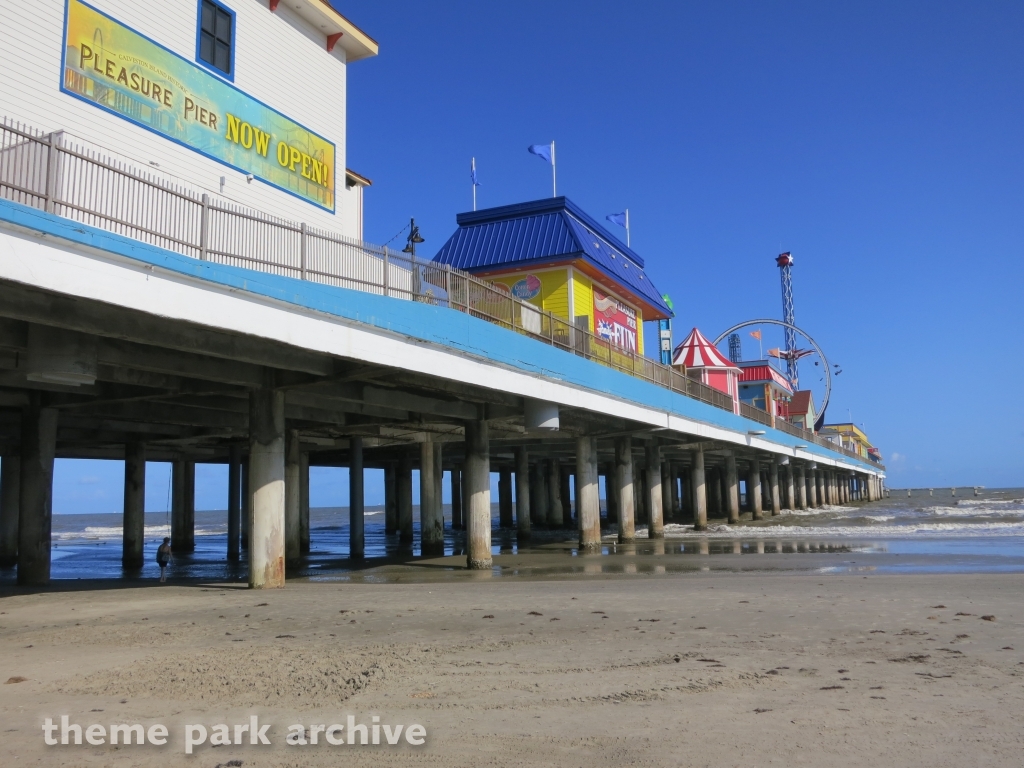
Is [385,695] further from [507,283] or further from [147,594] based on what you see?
[507,283]

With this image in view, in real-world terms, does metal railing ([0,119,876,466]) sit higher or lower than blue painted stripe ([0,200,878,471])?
higher

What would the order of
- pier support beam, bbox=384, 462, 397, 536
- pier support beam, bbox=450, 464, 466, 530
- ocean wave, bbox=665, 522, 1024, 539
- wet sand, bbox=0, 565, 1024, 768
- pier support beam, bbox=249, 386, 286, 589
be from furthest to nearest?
1. pier support beam, bbox=450, 464, 466, 530
2. pier support beam, bbox=384, 462, 397, 536
3. ocean wave, bbox=665, 522, 1024, 539
4. pier support beam, bbox=249, 386, 286, 589
5. wet sand, bbox=0, 565, 1024, 768

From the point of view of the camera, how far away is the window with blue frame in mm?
16922

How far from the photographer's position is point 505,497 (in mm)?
60750

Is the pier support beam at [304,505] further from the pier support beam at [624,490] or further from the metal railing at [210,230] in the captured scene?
the metal railing at [210,230]

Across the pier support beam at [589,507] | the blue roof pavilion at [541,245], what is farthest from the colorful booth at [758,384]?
the pier support beam at [589,507]

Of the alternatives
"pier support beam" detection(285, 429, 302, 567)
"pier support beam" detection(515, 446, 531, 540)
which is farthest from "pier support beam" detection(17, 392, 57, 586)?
"pier support beam" detection(515, 446, 531, 540)

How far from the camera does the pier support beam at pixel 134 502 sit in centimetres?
2739

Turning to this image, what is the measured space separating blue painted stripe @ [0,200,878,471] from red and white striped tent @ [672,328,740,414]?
19816 millimetres

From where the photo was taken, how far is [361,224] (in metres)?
22.4

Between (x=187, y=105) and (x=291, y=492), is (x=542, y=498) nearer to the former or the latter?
(x=291, y=492)

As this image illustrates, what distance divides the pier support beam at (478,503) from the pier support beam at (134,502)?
12845 mm

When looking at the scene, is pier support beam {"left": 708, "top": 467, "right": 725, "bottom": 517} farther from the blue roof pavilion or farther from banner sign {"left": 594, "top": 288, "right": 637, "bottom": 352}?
the blue roof pavilion

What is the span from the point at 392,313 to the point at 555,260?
14155 millimetres
